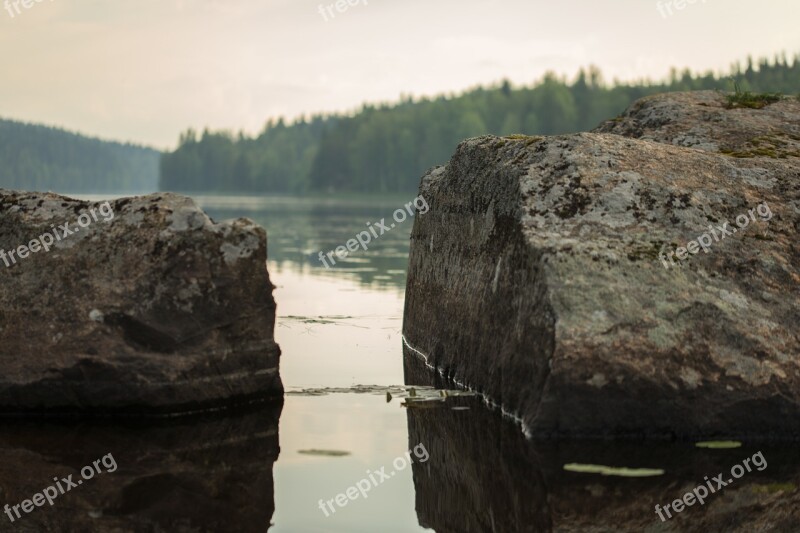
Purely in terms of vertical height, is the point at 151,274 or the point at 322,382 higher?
the point at 151,274

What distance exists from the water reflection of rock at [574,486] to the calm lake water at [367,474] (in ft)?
0.04

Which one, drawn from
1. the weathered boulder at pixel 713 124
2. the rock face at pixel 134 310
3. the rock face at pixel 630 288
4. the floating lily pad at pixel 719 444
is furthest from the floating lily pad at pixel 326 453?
the weathered boulder at pixel 713 124

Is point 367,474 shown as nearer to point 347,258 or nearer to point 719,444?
point 719,444

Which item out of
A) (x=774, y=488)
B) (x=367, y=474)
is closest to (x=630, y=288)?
(x=774, y=488)

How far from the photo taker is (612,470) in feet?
19.7

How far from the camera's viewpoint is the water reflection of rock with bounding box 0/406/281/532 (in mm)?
5164

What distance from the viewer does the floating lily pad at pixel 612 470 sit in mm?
5957

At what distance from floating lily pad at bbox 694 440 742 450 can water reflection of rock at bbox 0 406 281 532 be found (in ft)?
9.28

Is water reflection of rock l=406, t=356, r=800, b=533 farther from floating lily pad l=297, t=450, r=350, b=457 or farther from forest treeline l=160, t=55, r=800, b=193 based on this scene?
forest treeline l=160, t=55, r=800, b=193

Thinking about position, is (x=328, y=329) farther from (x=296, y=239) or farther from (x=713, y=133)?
(x=296, y=239)

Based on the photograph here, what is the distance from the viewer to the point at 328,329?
39.8ft

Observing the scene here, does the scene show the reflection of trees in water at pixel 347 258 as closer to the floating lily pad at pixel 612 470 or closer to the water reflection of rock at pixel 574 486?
the water reflection of rock at pixel 574 486

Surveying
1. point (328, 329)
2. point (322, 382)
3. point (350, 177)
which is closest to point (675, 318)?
point (322, 382)

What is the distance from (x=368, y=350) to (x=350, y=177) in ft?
533
